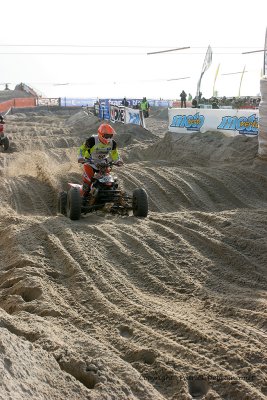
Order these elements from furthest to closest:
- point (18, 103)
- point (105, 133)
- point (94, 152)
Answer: point (18, 103) < point (94, 152) < point (105, 133)

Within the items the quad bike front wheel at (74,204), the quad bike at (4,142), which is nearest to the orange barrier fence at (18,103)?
the quad bike at (4,142)

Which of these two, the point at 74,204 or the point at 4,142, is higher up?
the point at 4,142

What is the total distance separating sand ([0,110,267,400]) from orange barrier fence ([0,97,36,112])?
29429 mm

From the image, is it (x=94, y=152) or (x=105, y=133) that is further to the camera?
(x=94, y=152)

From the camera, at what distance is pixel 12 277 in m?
6.08

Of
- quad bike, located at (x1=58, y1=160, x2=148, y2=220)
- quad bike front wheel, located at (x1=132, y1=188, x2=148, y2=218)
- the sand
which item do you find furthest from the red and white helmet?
the sand

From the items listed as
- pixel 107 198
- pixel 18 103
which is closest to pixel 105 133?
pixel 107 198

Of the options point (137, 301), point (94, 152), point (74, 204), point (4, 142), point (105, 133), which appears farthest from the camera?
point (4, 142)

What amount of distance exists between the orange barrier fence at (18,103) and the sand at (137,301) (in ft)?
96.6

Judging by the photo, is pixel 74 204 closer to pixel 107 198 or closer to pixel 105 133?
pixel 107 198

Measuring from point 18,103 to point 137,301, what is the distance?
124ft

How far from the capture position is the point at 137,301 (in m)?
5.44

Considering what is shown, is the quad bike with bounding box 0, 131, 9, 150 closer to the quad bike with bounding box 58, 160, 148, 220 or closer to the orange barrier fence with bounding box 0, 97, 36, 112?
the quad bike with bounding box 58, 160, 148, 220

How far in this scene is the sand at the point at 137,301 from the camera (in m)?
3.77
